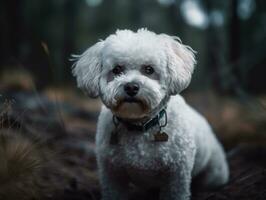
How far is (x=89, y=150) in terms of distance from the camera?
7.01m

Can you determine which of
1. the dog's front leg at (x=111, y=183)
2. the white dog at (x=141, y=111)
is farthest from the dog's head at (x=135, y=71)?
the dog's front leg at (x=111, y=183)

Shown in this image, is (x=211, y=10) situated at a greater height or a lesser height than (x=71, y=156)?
greater

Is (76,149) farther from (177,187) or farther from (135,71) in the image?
(135,71)

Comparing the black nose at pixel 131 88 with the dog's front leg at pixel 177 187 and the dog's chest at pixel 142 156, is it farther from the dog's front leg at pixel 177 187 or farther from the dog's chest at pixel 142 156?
the dog's front leg at pixel 177 187

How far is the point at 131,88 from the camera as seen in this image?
387cm

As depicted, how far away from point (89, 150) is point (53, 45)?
19496 millimetres

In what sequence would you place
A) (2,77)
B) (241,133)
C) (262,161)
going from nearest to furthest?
(262,161) → (241,133) → (2,77)

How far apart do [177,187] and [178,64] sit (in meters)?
1.00

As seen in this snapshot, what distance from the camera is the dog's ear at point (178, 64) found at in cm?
412

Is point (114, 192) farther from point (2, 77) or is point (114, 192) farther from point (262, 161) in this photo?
point (2, 77)

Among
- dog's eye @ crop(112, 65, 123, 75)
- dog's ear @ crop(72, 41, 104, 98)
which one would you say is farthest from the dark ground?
dog's eye @ crop(112, 65, 123, 75)

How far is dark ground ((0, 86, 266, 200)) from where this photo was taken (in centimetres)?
434

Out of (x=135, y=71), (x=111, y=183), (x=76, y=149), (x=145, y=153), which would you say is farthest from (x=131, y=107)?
(x=76, y=149)

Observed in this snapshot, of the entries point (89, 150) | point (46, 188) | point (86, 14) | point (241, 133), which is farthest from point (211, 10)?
point (86, 14)
